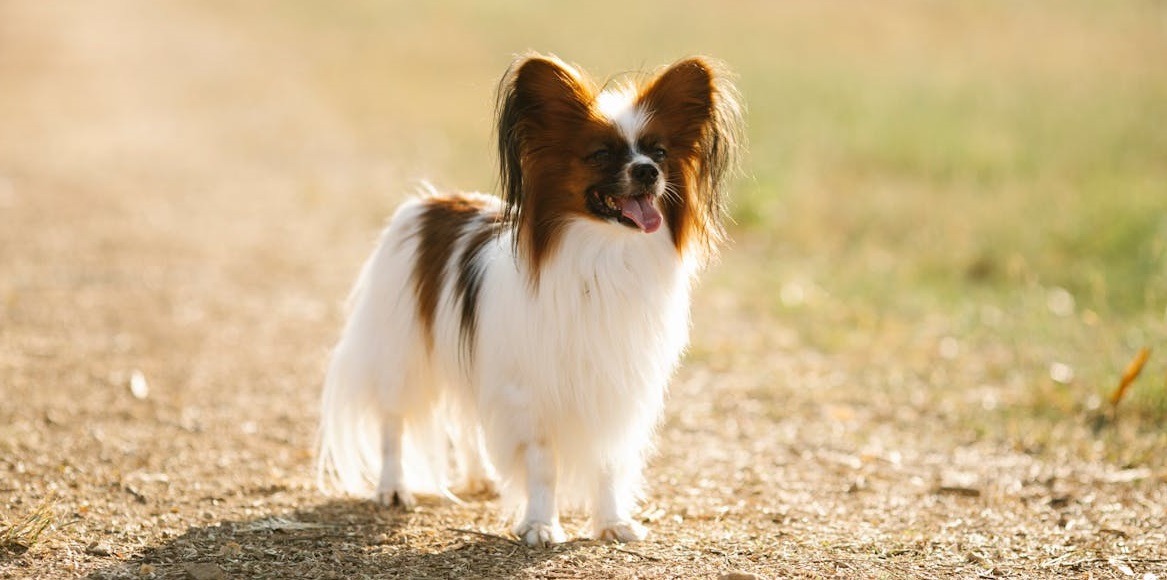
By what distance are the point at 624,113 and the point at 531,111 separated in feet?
1.01

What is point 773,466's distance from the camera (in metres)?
5.67

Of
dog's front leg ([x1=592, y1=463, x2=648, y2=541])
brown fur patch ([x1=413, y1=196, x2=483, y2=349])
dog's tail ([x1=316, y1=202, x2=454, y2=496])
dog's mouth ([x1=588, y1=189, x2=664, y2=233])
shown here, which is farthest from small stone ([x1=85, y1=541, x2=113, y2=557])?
dog's mouth ([x1=588, y1=189, x2=664, y2=233])

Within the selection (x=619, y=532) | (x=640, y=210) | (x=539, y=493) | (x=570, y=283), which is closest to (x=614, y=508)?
(x=619, y=532)

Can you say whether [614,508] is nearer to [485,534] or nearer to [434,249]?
[485,534]

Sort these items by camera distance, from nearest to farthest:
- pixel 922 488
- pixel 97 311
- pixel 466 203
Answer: pixel 466 203, pixel 922 488, pixel 97 311

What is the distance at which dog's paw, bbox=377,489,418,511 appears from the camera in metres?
4.96

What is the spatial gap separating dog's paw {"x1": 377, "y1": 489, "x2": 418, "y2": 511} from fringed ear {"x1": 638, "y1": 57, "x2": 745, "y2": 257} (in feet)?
5.03

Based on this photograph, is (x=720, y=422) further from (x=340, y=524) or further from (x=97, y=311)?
(x=97, y=311)

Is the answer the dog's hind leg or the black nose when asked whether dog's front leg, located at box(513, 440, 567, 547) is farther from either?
the black nose

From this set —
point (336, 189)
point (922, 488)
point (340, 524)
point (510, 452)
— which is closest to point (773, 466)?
point (922, 488)

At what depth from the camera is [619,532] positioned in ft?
14.8

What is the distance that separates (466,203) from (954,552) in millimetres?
2204

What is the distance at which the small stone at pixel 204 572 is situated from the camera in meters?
4.01

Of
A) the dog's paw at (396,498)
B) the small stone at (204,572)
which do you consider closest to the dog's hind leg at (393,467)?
the dog's paw at (396,498)
